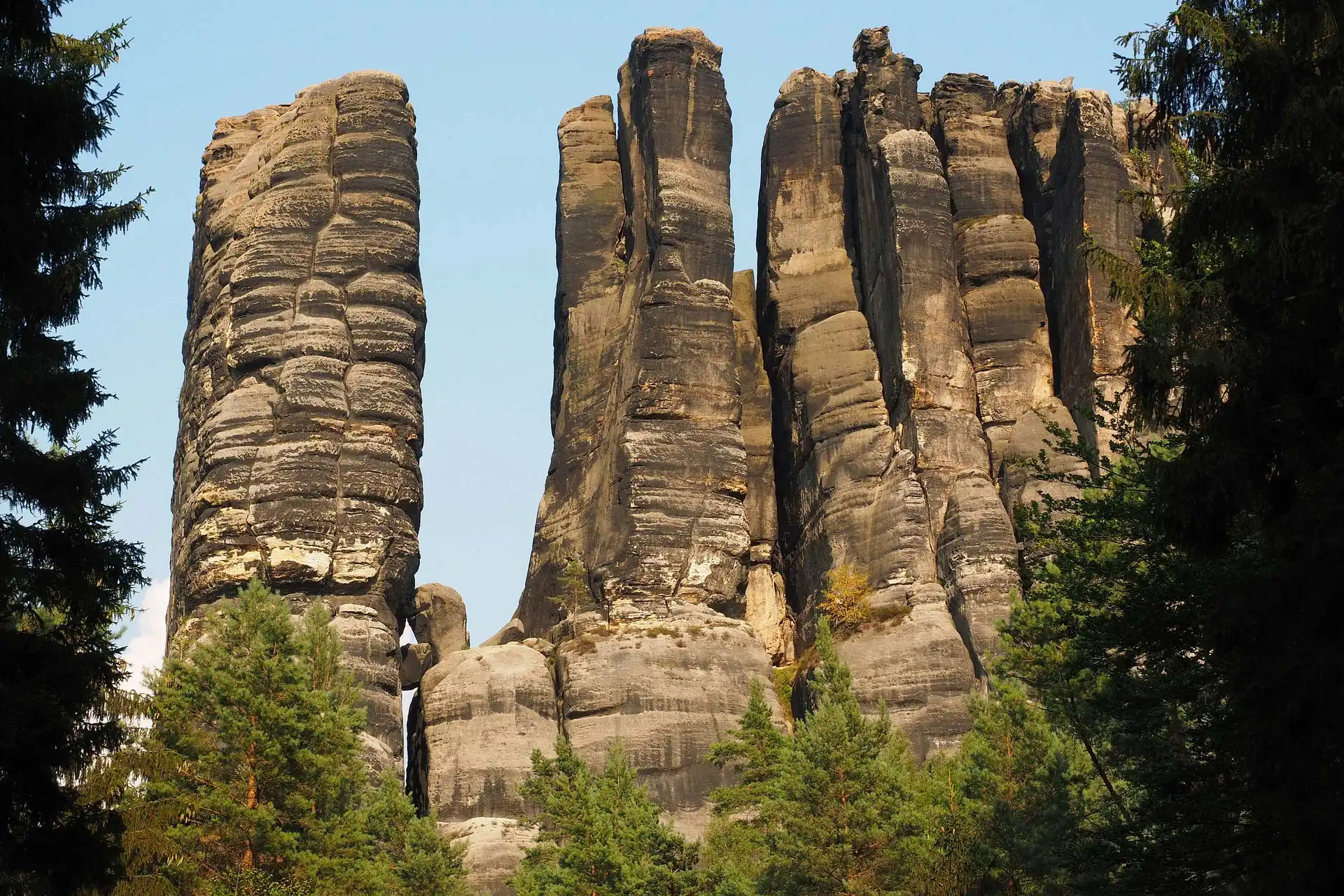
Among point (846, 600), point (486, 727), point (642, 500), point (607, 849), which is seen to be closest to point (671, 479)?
point (642, 500)

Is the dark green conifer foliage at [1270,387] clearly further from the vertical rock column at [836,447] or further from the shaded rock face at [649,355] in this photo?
the shaded rock face at [649,355]

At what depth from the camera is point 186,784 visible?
132 feet

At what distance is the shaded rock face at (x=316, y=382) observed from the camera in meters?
68.0

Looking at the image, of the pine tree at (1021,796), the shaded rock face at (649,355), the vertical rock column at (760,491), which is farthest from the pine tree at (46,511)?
the vertical rock column at (760,491)

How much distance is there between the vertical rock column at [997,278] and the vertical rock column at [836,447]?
13.9 ft

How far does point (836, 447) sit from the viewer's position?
2904 inches

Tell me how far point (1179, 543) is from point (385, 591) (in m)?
52.5

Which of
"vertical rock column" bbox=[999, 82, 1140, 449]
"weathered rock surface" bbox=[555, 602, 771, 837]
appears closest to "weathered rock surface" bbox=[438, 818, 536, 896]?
"weathered rock surface" bbox=[555, 602, 771, 837]

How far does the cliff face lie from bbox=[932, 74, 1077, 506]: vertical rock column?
0.14 meters

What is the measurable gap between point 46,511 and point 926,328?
5748cm

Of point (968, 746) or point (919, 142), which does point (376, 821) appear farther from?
point (919, 142)

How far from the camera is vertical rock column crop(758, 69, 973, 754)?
215 ft

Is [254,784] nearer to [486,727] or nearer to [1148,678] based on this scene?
[1148,678]

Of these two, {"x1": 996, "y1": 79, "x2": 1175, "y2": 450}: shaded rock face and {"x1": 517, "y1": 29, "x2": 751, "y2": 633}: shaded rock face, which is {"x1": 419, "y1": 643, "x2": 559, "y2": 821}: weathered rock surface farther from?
{"x1": 996, "y1": 79, "x2": 1175, "y2": 450}: shaded rock face
